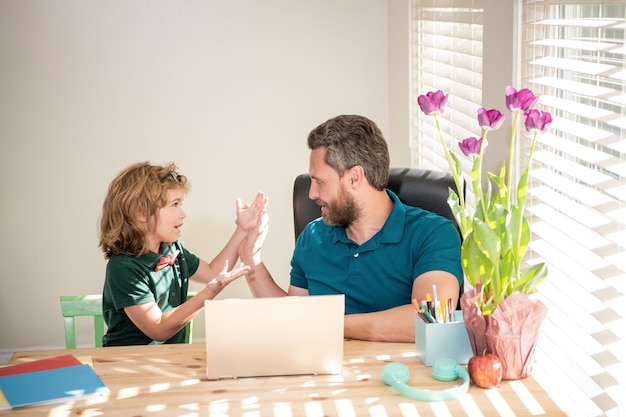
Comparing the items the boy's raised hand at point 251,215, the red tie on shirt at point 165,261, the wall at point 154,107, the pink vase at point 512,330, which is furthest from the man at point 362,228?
the wall at point 154,107

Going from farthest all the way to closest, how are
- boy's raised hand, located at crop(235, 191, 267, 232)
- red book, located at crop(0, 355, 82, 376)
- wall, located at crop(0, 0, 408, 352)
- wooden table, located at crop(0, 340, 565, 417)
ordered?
wall, located at crop(0, 0, 408, 352), boy's raised hand, located at crop(235, 191, 267, 232), red book, located at crop(0, 355, 82, 376), wooden table, located at crop(0, 340, 565, 417)

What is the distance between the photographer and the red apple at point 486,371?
1785 mm

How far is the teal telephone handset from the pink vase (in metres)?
0.08

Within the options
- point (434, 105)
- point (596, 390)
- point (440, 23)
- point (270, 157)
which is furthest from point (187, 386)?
point (270, 157)

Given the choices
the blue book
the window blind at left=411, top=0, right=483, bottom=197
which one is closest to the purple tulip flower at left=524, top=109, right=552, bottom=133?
the window blind at left=411, top=0, right=483, bottom=197

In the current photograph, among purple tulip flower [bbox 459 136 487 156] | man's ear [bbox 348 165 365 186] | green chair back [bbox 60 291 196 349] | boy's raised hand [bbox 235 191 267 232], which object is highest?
purple tulip flower [bbox 459 136 487 156]

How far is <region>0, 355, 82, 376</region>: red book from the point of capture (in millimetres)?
1925

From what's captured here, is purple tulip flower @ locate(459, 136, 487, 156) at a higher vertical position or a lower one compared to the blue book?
higher

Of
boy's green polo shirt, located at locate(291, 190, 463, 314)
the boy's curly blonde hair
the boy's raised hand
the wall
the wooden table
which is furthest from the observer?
the wall

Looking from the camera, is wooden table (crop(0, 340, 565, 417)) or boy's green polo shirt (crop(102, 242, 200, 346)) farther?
boy's green polo shirt (crop(102, 242, 200, 346))

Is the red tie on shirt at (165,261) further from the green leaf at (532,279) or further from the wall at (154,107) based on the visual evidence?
the wall at (154,107)

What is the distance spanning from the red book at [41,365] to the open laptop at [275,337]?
1.14 feet

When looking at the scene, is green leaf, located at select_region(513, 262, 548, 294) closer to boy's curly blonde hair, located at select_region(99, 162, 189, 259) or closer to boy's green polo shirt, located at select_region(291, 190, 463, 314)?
boy's green polo shirt, located at select_region(291, 190, 463, 314)

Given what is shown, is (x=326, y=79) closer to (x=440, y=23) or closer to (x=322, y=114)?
(x=322, y=114)
